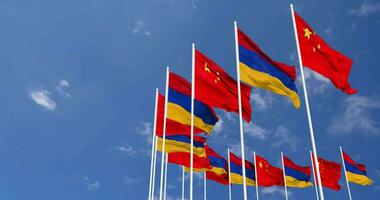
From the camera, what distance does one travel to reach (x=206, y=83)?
16.9 metres

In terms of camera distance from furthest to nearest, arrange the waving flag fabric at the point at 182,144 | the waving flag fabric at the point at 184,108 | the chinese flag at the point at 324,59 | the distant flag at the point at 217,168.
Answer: the distant flag at the point at 217,168 < the waving flag fabric at the point at 182,144 < the waving flag fabric at the point at 184,108 < the chinese flag at the point at 324,59

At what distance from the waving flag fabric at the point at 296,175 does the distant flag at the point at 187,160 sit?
1244 centimetres

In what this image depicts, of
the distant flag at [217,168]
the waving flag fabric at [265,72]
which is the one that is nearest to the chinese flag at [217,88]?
the waving flag fabric at [265,72]

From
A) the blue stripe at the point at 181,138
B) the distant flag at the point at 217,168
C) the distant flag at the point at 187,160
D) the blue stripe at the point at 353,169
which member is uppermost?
the blue stripe at the point at 353,169

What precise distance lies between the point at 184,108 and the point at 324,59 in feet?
28.1

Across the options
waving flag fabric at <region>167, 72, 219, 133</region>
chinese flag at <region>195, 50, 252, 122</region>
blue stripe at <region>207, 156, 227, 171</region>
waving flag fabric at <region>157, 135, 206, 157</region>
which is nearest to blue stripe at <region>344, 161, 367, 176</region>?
blue stripe at <region>207, 156, 227, 171</region>

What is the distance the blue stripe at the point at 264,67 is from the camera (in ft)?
50.9

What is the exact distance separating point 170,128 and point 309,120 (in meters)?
10.6

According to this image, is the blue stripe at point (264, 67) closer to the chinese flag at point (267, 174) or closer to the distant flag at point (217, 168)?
the distant flag at point (217, 168)

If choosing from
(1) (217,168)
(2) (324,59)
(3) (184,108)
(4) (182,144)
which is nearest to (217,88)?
(3) (184,108)

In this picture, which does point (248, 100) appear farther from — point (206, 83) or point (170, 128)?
point (170, 128)

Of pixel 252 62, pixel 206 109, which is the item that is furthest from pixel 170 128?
pixel 252 62

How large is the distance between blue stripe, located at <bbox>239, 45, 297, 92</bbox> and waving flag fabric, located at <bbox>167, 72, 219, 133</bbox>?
442 cm

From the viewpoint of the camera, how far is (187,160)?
24062 millimetres
